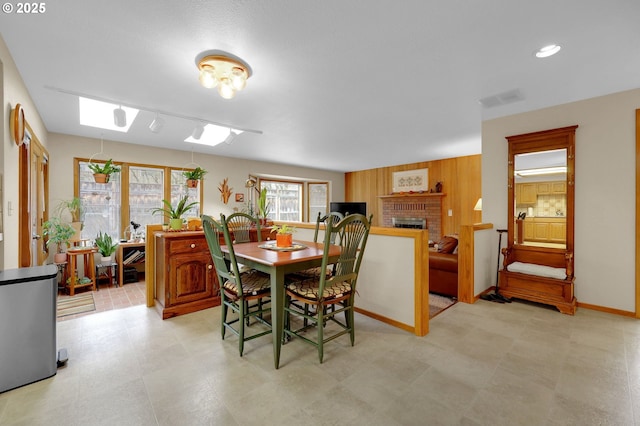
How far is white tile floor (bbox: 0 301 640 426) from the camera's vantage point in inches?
60.4

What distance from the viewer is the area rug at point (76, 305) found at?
3.13 meters

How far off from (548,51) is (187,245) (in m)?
3.76

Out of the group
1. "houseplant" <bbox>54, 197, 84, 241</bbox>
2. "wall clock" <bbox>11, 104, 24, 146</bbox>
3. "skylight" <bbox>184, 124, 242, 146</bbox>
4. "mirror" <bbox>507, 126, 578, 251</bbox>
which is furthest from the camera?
"skylight" <bbox>184, 124, 242, 146</bbox>

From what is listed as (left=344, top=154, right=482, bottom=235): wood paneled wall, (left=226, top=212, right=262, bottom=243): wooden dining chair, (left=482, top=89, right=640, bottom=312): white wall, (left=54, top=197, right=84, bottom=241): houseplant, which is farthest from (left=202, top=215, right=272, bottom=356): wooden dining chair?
(left=344, top=154, right=482, bottom=235): wood paneled wall

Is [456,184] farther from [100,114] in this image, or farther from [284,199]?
[100,114]

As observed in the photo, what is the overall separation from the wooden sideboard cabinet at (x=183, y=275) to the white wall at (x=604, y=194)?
4.42m

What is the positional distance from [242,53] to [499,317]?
3.54 m

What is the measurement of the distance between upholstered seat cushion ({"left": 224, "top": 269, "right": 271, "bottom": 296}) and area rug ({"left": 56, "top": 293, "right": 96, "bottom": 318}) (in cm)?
216

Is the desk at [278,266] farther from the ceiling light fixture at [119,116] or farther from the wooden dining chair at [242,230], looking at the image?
the ceiling light fixture at [119,116]

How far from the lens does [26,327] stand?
177 cm

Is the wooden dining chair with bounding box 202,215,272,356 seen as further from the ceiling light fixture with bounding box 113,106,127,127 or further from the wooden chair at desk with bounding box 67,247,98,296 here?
the wooden chair at desk with bounding box 67,247,98,296

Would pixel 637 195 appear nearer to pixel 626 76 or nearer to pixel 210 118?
pixel 626 76

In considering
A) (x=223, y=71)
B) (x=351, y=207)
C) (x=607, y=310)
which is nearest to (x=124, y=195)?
(x=223, y=71)

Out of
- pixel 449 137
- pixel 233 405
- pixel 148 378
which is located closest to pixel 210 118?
pixel 148 378
